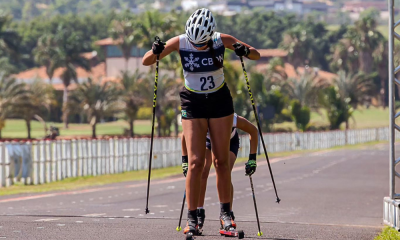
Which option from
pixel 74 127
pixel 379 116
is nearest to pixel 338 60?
pixel 379 116

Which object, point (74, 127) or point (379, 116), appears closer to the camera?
point (74, 127)

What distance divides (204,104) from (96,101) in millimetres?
57598

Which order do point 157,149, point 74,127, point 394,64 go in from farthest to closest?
point 74,127
point 157,149
point 394,64

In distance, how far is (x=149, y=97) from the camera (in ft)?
221

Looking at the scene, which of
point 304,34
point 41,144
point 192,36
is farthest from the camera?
point 304,34

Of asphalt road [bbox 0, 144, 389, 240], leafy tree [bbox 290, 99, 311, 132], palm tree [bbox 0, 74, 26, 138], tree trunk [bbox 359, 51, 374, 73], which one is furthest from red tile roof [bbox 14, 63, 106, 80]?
asphalt road [bbox 0, 144, 389, 240]

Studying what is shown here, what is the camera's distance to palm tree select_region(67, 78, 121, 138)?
65.5 meters

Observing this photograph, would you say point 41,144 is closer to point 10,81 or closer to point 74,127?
point 10,81

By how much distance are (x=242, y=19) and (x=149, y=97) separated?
104760 millimetres

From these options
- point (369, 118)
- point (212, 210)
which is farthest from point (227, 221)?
point (369, 118)

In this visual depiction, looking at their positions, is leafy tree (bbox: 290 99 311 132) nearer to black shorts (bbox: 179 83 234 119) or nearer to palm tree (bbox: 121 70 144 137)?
palm tree (bbox: 121 70 144 137)

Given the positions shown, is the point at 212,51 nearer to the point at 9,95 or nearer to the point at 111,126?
the point at 9,95

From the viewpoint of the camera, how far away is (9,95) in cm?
6072

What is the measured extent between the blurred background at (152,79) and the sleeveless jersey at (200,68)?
3.78m
